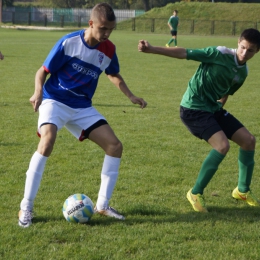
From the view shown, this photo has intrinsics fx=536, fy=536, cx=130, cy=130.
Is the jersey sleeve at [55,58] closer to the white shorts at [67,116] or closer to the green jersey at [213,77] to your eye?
the white shorts at [67,116]

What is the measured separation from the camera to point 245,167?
526cm

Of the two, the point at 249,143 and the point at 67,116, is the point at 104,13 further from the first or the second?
the point at 249,143

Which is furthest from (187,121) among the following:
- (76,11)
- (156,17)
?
(76,11)

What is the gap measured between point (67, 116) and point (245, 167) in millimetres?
1859

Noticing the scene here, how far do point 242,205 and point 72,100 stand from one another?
196 centimetres

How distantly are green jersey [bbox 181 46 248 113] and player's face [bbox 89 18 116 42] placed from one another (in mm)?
835

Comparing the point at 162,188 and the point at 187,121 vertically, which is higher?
the point at 187,121

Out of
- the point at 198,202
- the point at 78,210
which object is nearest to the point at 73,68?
the point at 78,210

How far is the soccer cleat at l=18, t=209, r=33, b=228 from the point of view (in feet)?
14.3

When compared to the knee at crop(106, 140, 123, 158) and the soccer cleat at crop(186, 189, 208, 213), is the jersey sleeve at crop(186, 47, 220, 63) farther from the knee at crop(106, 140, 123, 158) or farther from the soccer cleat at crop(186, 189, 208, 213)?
the soccer cleat at crop(186, 189, 208, 213)

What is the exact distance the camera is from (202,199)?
197 inches

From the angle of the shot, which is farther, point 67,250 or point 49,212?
point 49,212

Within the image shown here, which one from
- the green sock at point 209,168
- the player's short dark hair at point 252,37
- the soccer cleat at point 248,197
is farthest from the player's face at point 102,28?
the soccer cleat at point 248,197

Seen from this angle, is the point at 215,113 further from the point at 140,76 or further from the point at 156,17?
the point at 156,17
